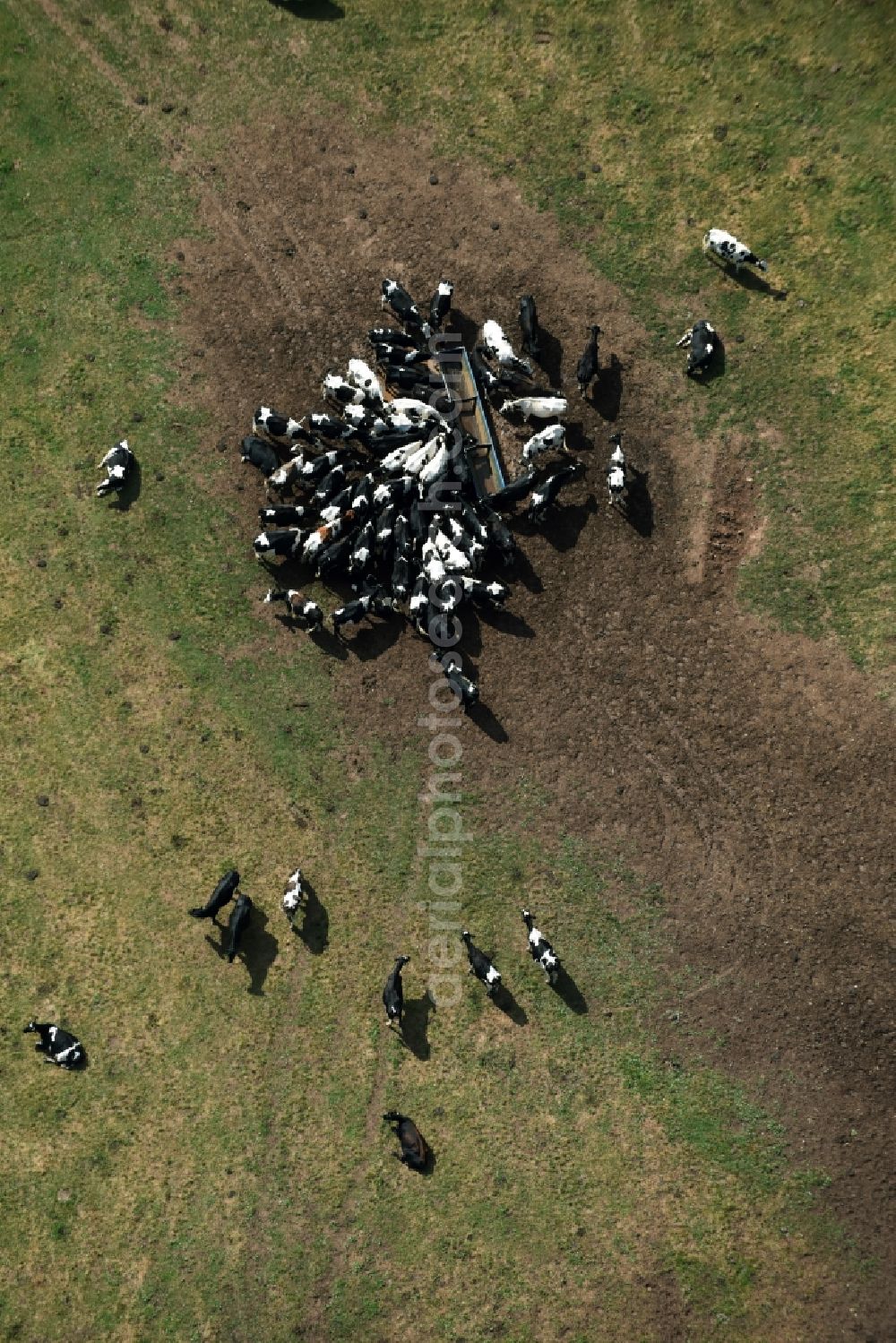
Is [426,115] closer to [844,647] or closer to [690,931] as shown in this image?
[844,647]

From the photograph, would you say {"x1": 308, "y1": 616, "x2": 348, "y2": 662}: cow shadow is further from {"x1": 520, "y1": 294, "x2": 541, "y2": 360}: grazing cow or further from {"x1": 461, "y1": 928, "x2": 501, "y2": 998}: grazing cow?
{"x1": 520, "y1": 294, "x2": 541, "y2": 360}: grazing cow

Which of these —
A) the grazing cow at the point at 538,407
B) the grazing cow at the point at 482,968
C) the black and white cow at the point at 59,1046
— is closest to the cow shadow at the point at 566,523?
the grazing cow at the point at 538,407

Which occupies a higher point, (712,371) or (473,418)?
(712,371)

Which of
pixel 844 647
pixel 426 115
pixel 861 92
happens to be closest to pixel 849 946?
pixel 844 647

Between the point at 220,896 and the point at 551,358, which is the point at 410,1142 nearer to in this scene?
the point at 220,896

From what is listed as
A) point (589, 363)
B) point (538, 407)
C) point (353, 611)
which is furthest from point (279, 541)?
point (589, 363)

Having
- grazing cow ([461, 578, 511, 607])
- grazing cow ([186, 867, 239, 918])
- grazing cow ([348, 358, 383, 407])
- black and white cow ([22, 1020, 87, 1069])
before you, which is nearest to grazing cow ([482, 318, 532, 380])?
grazing cow ([348, 358, 383, 407])
